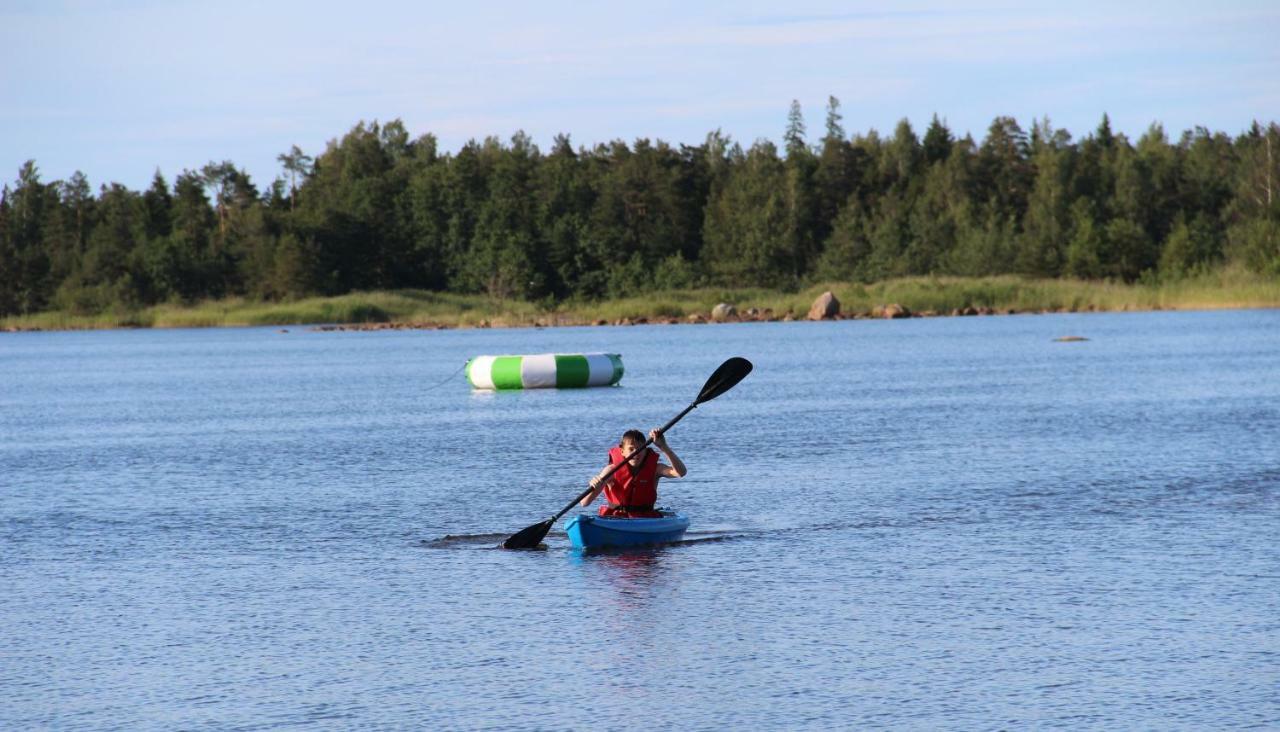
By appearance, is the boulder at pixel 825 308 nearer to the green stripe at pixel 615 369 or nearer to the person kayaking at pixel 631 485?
the green stripe at pixel 615 369

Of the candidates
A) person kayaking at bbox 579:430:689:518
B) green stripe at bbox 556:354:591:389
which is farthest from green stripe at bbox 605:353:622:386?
person kayaking at bbox 579:430:689:518

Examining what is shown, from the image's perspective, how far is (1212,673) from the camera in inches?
537

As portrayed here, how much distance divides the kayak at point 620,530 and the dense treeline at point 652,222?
373 feet

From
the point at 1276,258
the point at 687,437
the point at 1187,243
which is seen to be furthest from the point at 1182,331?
the point at 687,437

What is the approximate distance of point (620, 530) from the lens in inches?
815

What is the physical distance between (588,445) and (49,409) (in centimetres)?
2314

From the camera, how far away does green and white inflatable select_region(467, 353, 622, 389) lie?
5344cm

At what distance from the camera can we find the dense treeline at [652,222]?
Result: 140375 mm

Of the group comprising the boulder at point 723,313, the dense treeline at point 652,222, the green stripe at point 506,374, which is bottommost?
the green stripe at point 506,374

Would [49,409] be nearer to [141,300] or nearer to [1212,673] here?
[1212,673]

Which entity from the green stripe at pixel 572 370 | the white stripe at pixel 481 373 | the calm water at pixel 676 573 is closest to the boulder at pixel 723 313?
the white stripe at pixel 481 373

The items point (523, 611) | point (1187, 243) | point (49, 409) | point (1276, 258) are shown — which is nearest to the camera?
point (523, 611)

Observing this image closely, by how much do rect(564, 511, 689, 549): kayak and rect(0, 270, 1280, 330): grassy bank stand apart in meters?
84.5

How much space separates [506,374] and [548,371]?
134 cm
